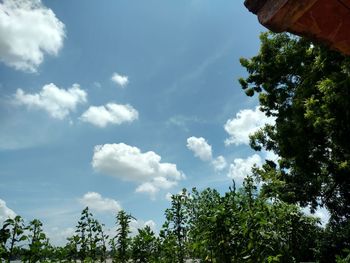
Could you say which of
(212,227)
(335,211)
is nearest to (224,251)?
(212,227)

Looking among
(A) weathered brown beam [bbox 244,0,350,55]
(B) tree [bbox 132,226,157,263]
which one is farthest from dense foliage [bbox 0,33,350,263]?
(A) weathered brown beam [bbox 244,0,350,55]

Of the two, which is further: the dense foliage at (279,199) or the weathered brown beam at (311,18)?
the dense foliage at (279,199)

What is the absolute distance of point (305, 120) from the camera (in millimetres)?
12922

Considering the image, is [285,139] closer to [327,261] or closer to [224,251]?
[327,261]

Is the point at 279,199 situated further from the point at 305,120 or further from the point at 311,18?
the point at 311,18

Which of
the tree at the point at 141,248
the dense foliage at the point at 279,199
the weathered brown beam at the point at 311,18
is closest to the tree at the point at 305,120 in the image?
the dense foliage at the point at 279,199

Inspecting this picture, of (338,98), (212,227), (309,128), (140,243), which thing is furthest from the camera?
(309,128)

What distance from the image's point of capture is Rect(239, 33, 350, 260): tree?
1114cm

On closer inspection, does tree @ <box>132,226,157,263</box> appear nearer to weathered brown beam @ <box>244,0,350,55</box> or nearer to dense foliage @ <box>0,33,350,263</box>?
dense foliage @ <box>0,33,350,263</box>

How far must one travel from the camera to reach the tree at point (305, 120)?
36.6 feet

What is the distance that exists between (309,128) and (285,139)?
1112 mm

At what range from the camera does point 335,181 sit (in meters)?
16.1

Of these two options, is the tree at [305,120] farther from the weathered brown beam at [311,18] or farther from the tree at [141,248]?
the weathered brown beam at [311,18]

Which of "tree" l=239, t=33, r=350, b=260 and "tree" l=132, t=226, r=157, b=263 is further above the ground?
"tree" l=239, t=33, r=350, b=260
